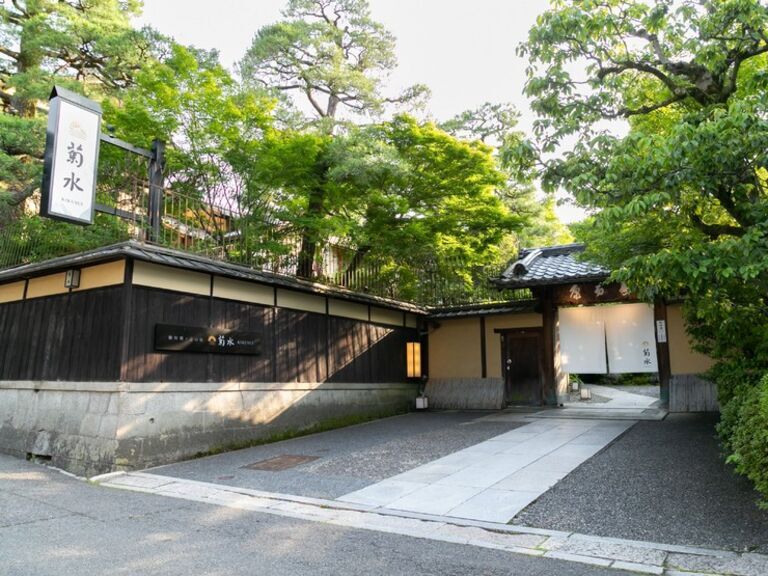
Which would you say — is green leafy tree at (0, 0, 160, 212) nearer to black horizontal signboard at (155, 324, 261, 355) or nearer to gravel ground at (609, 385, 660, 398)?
black horizontal signboard at (155, 324, 261, 355)

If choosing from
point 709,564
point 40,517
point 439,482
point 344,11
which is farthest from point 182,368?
point 344,11

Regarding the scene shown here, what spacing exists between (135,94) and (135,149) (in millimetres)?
1902

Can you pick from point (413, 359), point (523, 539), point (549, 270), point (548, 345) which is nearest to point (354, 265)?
point (413, 359)

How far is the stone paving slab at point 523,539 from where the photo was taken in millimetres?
4074

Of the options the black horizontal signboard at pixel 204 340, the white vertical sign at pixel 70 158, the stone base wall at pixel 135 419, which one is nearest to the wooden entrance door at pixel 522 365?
the stone base wall at pixel 135 419

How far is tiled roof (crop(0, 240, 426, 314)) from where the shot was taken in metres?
8.42

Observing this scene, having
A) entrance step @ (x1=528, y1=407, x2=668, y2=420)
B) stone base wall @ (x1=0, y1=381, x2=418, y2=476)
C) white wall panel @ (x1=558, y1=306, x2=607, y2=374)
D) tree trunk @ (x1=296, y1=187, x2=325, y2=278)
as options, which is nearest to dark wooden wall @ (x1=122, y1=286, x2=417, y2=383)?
stone base wall @ (x1=0, y1=381, x2=418, y2=476)

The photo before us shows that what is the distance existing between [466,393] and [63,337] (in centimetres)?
1043

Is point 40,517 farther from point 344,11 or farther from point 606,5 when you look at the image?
point 344,11

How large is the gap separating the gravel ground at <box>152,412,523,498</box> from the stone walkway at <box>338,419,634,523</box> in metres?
0.41

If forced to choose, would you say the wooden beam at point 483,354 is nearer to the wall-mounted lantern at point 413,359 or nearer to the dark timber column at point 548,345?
the dark timber column at point 548,345

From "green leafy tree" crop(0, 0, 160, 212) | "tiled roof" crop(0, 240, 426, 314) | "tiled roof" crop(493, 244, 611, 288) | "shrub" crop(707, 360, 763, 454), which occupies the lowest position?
"shrub" crop(707, 360, 763, 454)

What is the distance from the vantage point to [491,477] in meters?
7.17

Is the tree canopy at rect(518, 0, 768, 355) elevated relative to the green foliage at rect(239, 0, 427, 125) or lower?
lower
